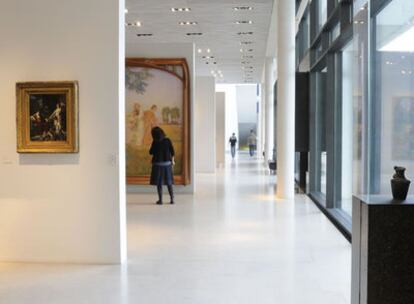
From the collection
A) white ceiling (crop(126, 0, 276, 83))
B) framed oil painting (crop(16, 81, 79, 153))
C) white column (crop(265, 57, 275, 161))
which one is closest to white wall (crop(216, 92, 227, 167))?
white column (crop(265, 57, 275, 161))

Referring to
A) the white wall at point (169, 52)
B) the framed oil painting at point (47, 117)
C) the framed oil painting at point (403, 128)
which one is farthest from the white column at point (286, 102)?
the framed oil painting at point (47, 117)

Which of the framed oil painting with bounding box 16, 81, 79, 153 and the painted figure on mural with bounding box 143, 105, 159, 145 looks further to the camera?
the painted figure on mural with bounding box 143, 105, 159, 145

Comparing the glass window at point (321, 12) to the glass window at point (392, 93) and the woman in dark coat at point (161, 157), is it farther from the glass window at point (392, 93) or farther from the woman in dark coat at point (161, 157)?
the glass window at point (392, 93)

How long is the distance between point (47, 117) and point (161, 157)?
499cm

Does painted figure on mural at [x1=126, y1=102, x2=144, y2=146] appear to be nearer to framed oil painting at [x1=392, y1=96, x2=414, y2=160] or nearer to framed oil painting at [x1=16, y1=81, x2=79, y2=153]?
framed oil painting at [x1=16, y1=81, x2=79, y2=153]

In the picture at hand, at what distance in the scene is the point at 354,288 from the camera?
4.20 m

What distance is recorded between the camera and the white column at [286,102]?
12781mm

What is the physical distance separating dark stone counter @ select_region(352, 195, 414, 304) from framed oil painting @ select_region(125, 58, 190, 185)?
32.3 feet

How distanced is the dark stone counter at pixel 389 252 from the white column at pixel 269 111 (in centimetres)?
1907

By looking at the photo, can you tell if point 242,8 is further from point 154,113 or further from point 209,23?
point 154,113

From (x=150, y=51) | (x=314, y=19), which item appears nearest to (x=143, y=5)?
(x=150, y=51)

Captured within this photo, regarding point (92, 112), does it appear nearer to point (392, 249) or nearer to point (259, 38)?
point (392, 249)

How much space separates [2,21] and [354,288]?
5.14 m

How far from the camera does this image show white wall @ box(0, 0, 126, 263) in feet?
20.9
